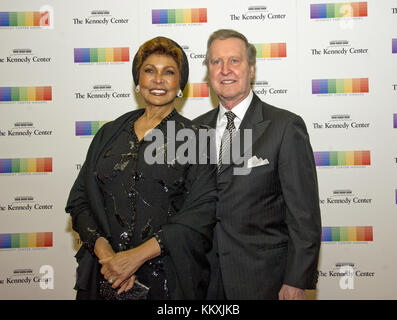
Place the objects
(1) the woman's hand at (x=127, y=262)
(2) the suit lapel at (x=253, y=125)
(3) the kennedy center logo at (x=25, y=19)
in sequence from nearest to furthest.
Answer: (1) the woman's hand at (x=127, y=262), (2) the suit lapel at (x=253, y=125), (3) the kennedy center logo at (x=25, y=19)

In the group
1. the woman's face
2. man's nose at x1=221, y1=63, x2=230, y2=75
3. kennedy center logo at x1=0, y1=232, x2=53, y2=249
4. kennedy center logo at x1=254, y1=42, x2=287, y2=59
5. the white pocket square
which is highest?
kennedy center logo at x1=254, y1=42, x2=287, y2=59

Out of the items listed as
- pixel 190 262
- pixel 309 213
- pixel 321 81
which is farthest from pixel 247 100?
pixel 321 81

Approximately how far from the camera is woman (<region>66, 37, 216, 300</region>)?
1856mm

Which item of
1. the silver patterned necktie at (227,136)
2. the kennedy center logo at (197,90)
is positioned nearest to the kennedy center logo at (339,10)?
the kennedy center logo at (197,90)

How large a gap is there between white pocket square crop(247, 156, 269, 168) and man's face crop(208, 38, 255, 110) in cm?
42

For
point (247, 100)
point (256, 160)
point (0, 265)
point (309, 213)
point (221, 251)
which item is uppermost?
point (247, 100)

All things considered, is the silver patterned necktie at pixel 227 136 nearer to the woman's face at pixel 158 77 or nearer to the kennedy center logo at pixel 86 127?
the woman's face at pixel 158 77

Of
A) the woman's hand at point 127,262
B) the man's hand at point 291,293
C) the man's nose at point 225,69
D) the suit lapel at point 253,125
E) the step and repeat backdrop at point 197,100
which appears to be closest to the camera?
Result: the woman's hand at point 127,262

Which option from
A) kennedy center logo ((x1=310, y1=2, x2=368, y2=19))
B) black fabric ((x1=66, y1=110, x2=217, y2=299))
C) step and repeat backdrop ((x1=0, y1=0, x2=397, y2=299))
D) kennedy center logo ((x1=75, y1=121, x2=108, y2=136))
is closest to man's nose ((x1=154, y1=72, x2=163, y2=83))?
black fabric ((x1=66, y1=110, x2=217, y2=299))

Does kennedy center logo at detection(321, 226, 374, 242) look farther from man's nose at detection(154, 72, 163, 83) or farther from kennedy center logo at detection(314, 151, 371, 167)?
man's nose at detection(154, 72, 163, 83)

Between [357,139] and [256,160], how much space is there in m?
1.77

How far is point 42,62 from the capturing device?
12.0ft

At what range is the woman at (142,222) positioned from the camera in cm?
186

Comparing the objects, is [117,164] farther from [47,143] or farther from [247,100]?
[47,143]
